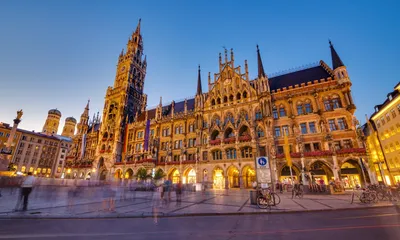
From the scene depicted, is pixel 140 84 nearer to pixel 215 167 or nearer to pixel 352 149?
pixel 215 167

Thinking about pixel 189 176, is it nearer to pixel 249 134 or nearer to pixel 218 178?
pixel 218 178

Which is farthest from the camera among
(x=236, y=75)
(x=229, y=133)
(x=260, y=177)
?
(x=236, y=75)

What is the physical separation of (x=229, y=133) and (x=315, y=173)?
1549cm

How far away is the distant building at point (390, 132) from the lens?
3146cm

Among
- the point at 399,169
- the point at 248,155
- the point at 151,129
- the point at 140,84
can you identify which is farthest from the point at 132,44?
the point at 399,169

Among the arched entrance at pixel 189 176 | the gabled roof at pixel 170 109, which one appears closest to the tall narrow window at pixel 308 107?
the arched entrance at pixel 189 176

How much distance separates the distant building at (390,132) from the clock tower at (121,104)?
195ft

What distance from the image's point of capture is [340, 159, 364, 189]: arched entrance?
2536 centimetres

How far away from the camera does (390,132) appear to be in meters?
33.8

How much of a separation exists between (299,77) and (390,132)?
19782 mm

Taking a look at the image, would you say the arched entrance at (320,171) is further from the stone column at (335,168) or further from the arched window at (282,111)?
the arched window at (282,111)

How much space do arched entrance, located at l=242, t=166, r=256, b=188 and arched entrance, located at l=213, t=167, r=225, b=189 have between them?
397 centimetres

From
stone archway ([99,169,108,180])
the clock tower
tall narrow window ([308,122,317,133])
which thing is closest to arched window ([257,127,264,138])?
tall narrow window ([308,122,317,133])

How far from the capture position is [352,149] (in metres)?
24.5
